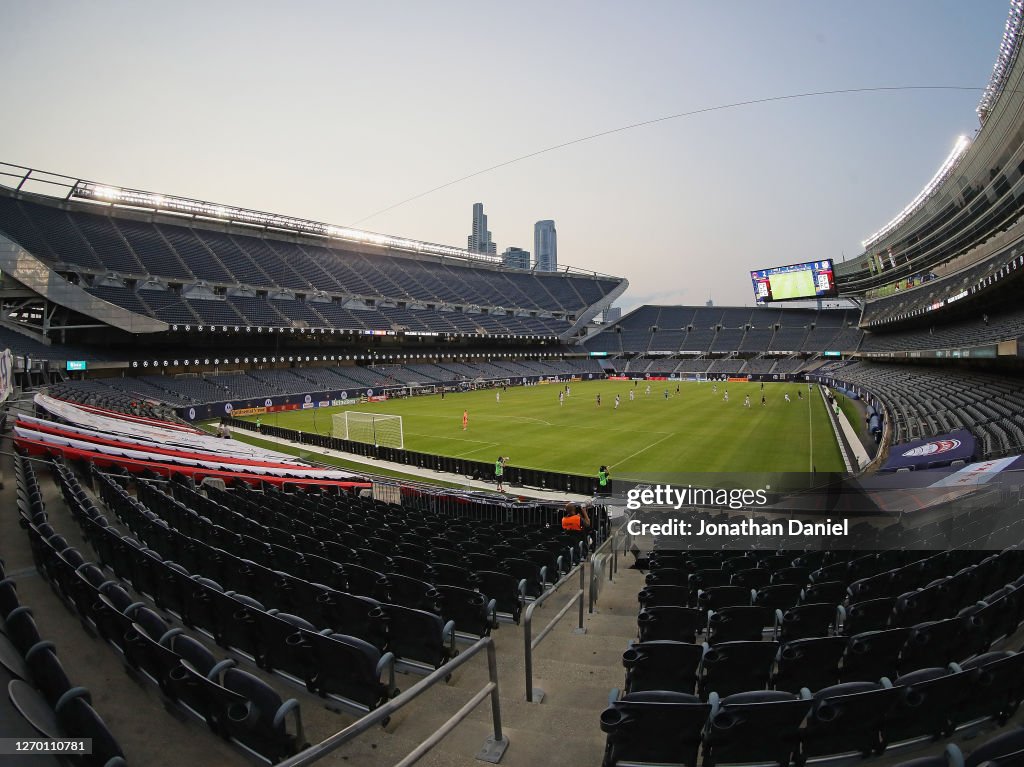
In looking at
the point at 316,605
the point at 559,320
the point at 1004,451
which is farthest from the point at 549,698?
the point at 559,320

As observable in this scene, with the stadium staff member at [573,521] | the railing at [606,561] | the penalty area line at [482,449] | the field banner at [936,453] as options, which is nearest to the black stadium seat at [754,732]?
the railing at [606,561]

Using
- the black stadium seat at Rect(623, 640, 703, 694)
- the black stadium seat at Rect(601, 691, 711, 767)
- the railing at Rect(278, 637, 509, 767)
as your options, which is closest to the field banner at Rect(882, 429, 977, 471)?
the black stadium seat at Rect(623, 640, 703, 694)

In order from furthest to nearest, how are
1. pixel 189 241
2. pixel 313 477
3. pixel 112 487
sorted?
pixel 189 241, pixel 313 477, pixel 112 487

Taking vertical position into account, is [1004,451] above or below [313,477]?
above

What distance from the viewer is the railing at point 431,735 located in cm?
276

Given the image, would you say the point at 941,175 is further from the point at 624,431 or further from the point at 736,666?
the point at 736,666

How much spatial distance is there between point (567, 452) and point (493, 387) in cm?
4257

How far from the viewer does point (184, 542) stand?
22.6ft

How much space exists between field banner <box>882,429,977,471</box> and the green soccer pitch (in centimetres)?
937

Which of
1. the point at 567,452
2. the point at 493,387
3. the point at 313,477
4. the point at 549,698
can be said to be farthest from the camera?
the point at 493,387

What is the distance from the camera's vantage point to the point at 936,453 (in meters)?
14.3

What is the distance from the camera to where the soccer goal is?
109 feet

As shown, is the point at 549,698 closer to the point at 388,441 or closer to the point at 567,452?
the point at 567,452

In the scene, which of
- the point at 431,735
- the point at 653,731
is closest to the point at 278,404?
the point at 431,735
